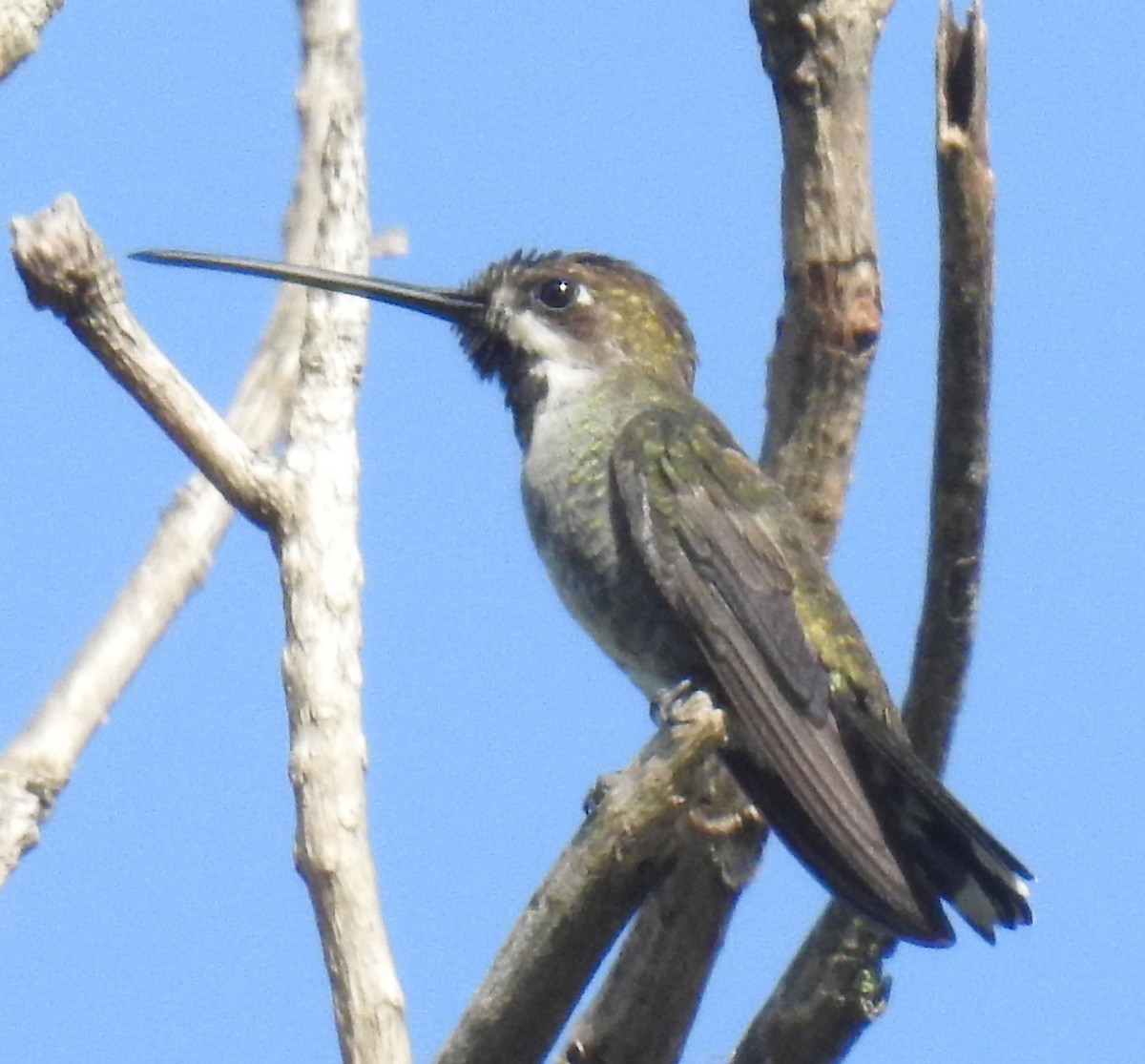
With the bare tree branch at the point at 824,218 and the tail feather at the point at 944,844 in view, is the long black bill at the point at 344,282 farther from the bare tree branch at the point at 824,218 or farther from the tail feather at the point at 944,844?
the tail feather at the point at 944,844

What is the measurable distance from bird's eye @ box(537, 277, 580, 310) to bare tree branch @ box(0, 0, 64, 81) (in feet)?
7.11

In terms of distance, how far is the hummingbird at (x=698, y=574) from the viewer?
4.58m

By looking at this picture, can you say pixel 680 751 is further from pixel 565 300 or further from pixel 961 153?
pixel 565 300

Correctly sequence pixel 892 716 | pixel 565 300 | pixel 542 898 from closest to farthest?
pixel 542 898
pixel 892 716
pixel 565 300

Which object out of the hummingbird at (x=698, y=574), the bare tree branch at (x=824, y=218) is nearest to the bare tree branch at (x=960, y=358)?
the hummingbird at (x=698, y=574)

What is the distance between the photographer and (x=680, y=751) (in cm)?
343

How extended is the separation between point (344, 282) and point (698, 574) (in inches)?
48.2

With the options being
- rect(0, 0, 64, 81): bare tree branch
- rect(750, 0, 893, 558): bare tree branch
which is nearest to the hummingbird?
rect(750, 0, 893, 558): bare tree branch

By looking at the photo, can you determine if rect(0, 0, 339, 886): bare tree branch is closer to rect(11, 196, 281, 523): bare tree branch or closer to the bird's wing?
rect(11, 196, 281, 523): bare tree branch

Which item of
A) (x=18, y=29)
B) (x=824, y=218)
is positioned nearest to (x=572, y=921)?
(x=824, y=218)

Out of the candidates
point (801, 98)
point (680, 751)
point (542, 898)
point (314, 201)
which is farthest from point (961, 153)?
point (314, 201)

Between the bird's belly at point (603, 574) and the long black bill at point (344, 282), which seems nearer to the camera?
the long black bill at point (344, 282)

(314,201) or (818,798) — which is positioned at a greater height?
(314,201)

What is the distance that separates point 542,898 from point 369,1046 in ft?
2.25
